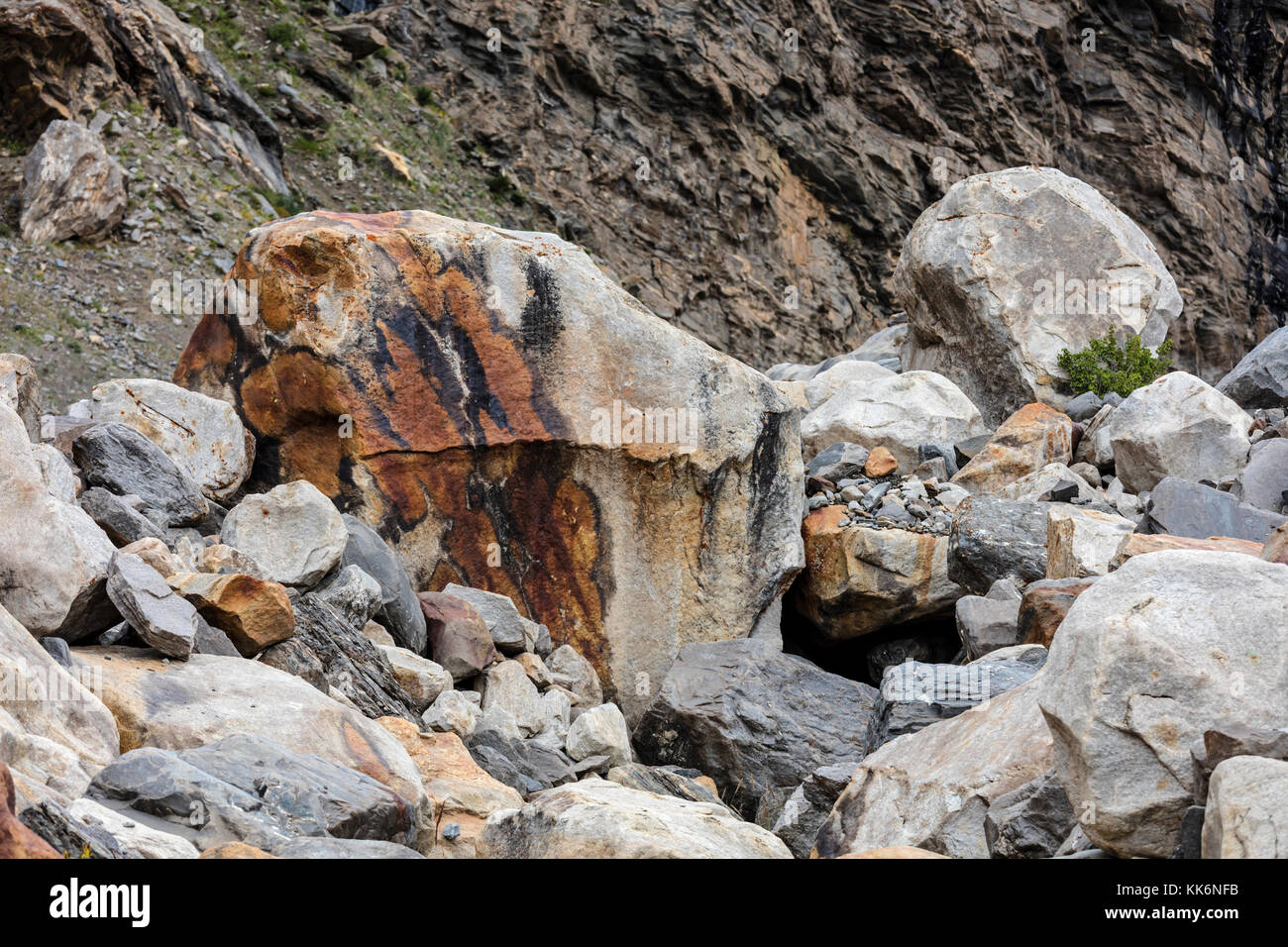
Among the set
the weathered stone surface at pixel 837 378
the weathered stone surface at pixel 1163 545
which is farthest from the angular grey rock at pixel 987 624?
the weathered stone surface at pixel 837 378

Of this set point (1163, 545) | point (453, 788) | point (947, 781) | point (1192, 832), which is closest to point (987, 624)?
point (1163, 545)

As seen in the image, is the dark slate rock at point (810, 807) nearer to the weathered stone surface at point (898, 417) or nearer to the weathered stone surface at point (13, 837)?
the weathered stone surface at point (13, 837)

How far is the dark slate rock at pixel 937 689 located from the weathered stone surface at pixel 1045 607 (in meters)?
0.39

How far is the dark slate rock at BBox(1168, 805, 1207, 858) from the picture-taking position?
13.7 feet

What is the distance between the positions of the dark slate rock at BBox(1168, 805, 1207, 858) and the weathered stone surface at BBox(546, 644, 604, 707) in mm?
6368

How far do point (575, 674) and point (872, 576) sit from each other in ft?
10.4

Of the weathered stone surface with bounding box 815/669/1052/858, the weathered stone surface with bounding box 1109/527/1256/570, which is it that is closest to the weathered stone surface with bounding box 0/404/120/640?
the weathered stone surface with bounding box 815/669/1052/858

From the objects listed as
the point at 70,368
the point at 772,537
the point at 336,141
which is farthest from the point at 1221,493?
the point at 336,141

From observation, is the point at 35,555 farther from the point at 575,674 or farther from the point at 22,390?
the point at 575,674

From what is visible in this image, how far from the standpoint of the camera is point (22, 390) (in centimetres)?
898

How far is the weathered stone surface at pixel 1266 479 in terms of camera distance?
40.0 feet

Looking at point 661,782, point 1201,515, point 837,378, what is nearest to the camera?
point 661,782

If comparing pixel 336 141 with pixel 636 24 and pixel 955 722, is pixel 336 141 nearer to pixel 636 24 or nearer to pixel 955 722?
pixel 636 24
